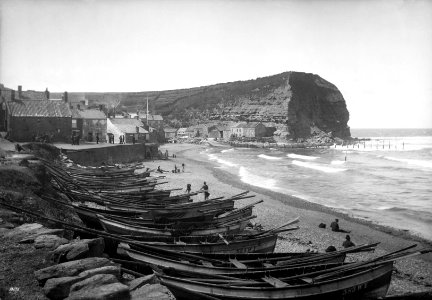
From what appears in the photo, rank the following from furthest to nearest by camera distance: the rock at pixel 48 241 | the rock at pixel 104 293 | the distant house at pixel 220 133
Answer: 1. the distant house at pixel 220 133
2. the rock at pixel 48 241
3. the rock at pixel 104 293

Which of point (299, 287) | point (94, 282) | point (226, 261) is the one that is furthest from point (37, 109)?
point (299, 287)

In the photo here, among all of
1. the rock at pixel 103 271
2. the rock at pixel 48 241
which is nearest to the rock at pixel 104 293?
the rock at pixel 103 271

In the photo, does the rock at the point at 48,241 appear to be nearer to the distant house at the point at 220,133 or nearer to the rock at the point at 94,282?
the rock at the point at 94,282

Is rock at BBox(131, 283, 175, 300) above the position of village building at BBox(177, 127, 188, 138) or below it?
below

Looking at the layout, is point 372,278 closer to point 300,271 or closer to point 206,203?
point 300,271

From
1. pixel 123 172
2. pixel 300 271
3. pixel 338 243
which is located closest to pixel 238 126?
pixel 123 172

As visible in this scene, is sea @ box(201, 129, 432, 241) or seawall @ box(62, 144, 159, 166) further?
seawall @ box(62, 144, 159, 166)

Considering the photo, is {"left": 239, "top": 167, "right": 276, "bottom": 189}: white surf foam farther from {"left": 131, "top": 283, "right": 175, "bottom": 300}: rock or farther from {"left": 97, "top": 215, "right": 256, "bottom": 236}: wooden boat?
{"left": 131, "top": 283, "right": 175, "bottom": 300}: rock

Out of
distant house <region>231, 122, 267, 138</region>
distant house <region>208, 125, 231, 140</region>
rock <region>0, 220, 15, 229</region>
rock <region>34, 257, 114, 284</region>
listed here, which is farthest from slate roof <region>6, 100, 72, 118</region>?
distant house <region>208, 125, 231, 140</region>
